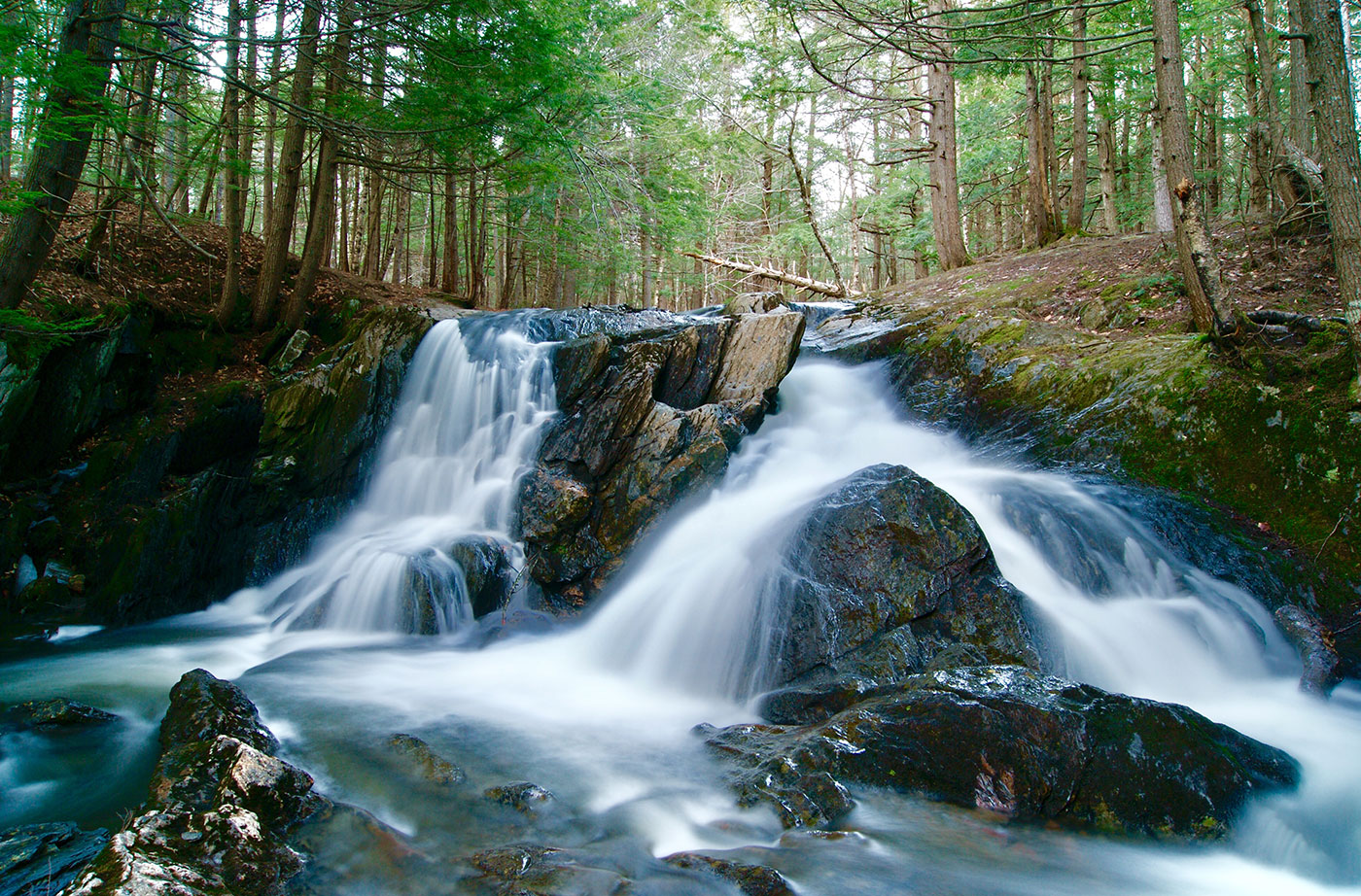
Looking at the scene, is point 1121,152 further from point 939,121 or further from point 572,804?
point 572,804

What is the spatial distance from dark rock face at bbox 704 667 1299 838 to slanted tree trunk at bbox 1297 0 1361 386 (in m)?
4.11

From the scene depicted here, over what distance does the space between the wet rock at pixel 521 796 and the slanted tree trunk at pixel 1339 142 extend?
741 centimetres

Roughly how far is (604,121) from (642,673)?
11329 mm

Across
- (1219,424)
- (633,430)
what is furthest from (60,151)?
(1219,424)

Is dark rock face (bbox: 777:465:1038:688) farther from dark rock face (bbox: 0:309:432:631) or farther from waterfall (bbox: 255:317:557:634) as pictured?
dark rock face (bbox: 0:309:432:631)

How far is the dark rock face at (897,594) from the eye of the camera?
548cm

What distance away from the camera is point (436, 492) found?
31.1 feet

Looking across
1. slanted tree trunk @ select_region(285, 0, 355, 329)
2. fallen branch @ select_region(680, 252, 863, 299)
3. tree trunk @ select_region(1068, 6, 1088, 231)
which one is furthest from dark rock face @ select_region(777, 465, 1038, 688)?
fallen branch @ select_region(680, 252, 863, 299)

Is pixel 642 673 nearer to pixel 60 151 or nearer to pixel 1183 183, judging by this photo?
pixel 1183 183

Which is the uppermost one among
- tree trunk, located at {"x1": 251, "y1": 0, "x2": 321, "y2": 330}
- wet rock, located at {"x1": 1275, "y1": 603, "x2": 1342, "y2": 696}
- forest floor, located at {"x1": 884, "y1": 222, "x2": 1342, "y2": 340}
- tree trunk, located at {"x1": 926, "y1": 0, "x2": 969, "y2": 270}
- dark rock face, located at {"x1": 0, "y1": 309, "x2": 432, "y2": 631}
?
tree trunk, located at {"x1": 926, "y1": 0, "x2": 969, "y2": 270}

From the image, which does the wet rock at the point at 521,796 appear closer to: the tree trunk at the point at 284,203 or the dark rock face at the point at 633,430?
the dark rock face at the point at 633,430

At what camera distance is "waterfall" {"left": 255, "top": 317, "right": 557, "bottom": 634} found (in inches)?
306

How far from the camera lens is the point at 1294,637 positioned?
17.9 ft

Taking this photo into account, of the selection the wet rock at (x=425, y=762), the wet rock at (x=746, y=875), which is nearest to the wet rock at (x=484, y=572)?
the wet rock at (x=425, y=762)
